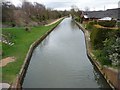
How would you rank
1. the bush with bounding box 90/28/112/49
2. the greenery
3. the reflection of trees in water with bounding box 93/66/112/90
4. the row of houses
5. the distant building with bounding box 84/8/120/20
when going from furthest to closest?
the distant building with bounding box 84/8/120/20 → the row of houses → the bush with bounding box 90/28/112/49 → the greenery → the reflection of trees in water with bounding box 93/66/112/90

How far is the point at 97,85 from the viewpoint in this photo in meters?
16.0

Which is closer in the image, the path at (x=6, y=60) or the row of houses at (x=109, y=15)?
the path at (x=6, y=60)

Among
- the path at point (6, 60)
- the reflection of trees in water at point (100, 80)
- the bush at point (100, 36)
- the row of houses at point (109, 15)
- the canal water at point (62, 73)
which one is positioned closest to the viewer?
the reflection of trees in water at point (100, 80)

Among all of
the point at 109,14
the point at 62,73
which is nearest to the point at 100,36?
the point at 62,73

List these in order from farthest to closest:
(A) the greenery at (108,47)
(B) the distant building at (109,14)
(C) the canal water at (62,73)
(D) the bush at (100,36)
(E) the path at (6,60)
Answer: (B) the distant building at (109,14) < (D) the bush at (100,36) < (E) the path at (6,60) < (A) the greenery at (108,47) < (C) the canal water at (62,73)

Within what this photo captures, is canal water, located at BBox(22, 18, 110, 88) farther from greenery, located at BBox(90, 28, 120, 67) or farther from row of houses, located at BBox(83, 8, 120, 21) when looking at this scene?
row of houses, located at BBox(83, 8, 120, 21)

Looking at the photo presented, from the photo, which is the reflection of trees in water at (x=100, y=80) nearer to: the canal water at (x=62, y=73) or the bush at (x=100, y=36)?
the canal water at (x=62, y=73)

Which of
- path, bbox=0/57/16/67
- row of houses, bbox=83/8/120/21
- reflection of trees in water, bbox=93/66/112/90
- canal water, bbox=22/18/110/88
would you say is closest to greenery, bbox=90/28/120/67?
reflection of trees in water, bbox=93/66/112/90

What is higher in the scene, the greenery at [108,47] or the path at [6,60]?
the greenery at [108,47]

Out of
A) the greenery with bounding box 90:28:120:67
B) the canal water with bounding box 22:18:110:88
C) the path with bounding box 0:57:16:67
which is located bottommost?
the canal water with bounding box 22:18:110:88

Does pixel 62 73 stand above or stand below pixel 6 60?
below

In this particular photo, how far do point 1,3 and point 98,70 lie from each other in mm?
29773

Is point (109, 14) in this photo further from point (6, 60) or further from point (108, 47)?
point (6, 60)

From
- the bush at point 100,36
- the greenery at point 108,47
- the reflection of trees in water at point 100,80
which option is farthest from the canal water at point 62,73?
the bush at point 100,36
